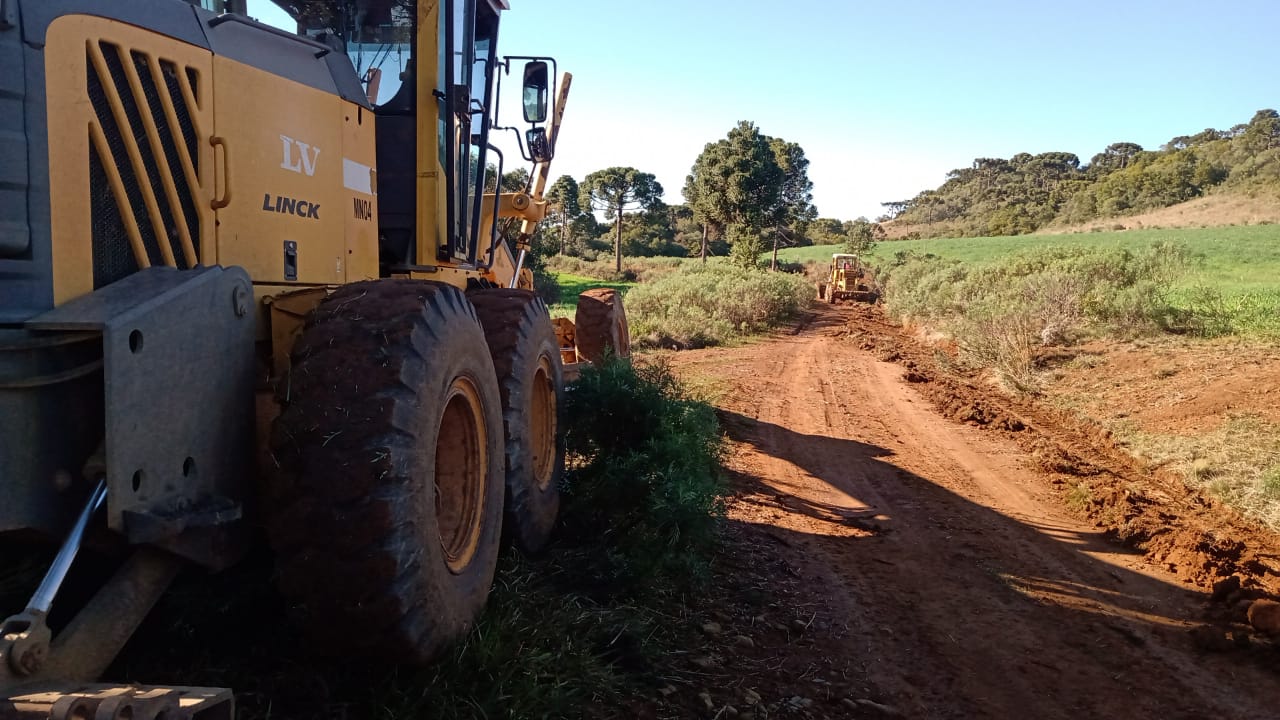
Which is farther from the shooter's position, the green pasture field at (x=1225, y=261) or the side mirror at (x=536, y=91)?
the green pasture field at (x=1225, y=261)

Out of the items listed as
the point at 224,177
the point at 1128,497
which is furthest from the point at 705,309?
the point at 224,177

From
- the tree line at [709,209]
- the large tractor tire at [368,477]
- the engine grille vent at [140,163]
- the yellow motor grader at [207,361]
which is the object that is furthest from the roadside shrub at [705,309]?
the engine grille vent at [140,163]

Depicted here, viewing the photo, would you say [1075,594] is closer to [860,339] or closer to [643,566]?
[643,566]

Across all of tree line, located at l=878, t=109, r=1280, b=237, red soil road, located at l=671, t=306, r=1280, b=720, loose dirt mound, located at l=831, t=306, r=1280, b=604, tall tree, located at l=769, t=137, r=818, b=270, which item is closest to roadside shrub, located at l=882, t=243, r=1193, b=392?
loose dirt mound, located at l=831, t=306, r=1280, b=604

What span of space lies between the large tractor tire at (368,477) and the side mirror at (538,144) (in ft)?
11.3

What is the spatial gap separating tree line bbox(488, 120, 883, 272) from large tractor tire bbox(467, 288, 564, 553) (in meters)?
9.68

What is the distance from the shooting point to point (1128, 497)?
7180 millimetres

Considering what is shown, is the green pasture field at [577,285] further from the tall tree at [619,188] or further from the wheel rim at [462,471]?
the wheel rim at [462,471]

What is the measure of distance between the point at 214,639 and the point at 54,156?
1.75 meters

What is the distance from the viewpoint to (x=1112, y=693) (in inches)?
157

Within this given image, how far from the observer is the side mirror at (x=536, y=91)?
6148mm

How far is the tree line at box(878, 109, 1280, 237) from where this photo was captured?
7319cm

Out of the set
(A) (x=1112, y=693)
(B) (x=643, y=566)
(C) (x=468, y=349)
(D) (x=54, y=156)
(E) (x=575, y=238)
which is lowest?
(A) (x=1112, y=693)

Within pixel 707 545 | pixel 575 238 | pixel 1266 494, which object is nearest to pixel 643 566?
pixel 707 545
